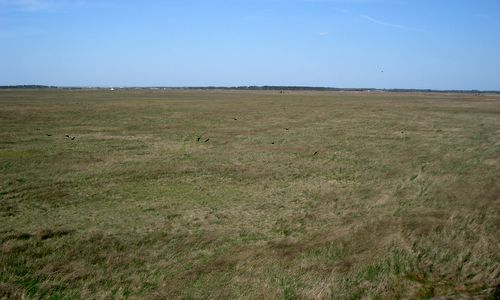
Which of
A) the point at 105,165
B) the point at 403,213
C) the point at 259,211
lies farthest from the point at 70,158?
the point at 403,213

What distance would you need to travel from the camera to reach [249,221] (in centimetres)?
1340

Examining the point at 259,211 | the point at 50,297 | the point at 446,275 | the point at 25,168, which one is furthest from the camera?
the point at 25,168

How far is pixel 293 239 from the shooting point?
11.8 metres

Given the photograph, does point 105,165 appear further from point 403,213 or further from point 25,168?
point 403,213

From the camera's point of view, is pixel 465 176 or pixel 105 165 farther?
pixel 105 165

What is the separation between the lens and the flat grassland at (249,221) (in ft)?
29.6

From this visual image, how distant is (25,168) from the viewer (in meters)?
21.0

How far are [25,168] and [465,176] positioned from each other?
69.5 feet

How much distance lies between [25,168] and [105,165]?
3794 mm

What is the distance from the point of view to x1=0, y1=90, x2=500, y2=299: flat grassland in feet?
29.6

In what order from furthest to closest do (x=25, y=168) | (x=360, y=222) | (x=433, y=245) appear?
(x=25, y=168) → (x=360, y=222) → (x=433, y=245)

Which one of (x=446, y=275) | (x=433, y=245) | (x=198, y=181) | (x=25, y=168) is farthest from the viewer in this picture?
(x=25, y=168)

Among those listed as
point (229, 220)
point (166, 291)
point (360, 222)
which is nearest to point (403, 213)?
point (360, 222)

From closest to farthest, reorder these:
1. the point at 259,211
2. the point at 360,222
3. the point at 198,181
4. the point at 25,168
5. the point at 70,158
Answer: the point at 360,222 → the point at 259,211 → the point at 198,181 → the point at 25,168 → the point at 70,158
